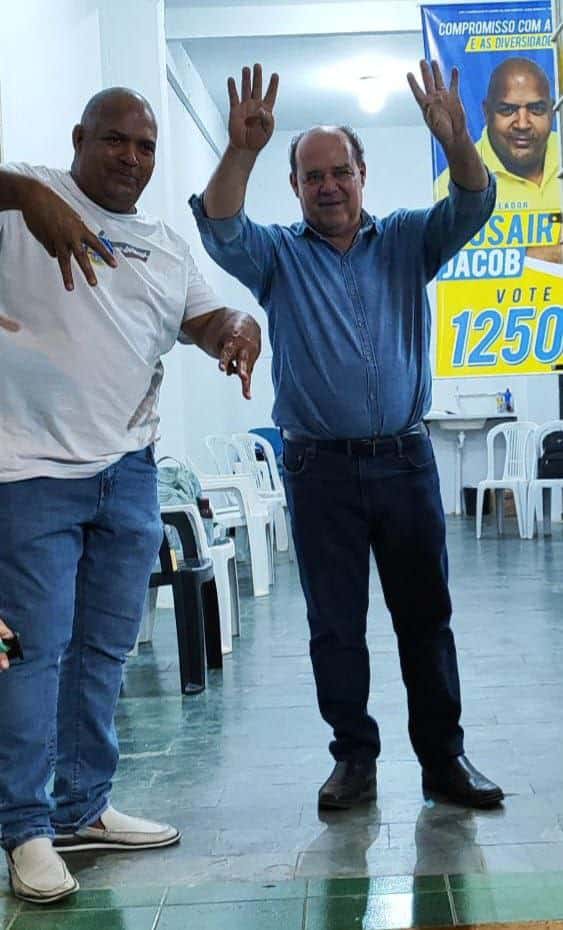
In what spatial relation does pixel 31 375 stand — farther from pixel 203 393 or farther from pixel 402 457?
pixel 203 393

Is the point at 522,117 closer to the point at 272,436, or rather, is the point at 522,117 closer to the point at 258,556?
the point at 258,556

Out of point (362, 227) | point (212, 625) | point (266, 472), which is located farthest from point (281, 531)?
point (362, 227)

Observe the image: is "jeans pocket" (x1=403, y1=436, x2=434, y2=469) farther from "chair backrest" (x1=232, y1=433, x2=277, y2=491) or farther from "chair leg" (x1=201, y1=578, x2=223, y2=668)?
"chair backrest" (x1=232, y1=433, x2=277, y2=491)

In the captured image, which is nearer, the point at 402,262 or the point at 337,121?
the point at 402,262

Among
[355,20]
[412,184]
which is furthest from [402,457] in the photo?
[412,184]

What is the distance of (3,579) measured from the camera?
237 centimetres

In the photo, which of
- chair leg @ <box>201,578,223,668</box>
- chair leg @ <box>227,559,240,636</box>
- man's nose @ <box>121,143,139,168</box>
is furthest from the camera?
chair leg @ <box>227,559,240,636</box>

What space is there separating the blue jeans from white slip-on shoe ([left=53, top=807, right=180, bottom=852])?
3 cm

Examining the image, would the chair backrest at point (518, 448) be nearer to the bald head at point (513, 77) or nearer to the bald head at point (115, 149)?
the bald head at point (513, 77)

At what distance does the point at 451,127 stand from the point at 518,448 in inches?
290

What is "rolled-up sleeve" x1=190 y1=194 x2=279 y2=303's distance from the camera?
8.84 ft

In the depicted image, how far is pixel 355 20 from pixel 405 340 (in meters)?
6.02

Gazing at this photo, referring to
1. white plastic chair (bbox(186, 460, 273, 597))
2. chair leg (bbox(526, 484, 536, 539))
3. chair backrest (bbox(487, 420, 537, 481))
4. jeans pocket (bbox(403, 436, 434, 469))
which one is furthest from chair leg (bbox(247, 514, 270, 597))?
jeans pocket (bbox(403, 436, 434, 469))

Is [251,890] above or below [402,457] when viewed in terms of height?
below
